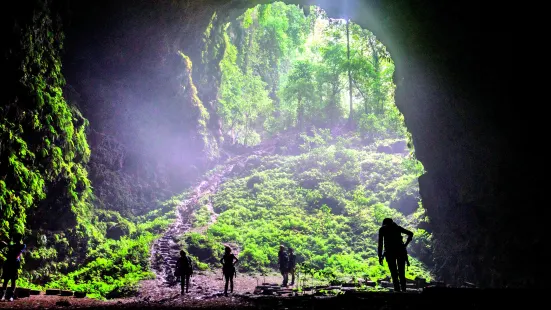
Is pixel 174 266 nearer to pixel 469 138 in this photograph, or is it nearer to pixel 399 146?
pixel 469 138

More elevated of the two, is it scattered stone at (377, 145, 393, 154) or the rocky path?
scattered stone at (377, 145, 393, 154)

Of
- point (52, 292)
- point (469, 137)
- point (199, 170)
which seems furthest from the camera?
point (199, 170)

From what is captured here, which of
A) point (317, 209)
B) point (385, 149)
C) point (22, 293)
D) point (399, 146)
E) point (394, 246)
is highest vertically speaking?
point (399, 146)

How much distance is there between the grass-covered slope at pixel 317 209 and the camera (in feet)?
63.8

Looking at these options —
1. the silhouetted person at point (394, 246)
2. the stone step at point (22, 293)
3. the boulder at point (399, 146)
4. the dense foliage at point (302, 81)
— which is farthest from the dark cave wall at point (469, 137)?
the boulder at point (399, 146)

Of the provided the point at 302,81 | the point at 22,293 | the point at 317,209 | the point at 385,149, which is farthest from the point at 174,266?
the point at 302,81

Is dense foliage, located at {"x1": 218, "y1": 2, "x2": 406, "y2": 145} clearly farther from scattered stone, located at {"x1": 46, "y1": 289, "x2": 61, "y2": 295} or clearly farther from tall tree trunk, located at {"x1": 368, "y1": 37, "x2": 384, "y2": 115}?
scattered stone, located at {"x1": 46, "y1": 289, "x2": 61, "y2": 295}

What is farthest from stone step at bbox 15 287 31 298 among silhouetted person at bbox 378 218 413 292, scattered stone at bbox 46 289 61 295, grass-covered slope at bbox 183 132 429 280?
grass-covered slope at bbox 183 132 429 280

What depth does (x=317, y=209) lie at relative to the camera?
89.7 ft

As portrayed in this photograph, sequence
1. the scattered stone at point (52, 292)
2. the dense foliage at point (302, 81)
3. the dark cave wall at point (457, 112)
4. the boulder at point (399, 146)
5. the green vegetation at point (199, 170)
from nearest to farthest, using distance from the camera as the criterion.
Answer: the dark cave wall at point (457, 112) < the scattered stone at point (52, 292) < the green vegetation at point (199, 170) < the boulder at point (399, 146) < the dense foliage at point (302, 81)

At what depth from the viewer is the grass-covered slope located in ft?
63.8

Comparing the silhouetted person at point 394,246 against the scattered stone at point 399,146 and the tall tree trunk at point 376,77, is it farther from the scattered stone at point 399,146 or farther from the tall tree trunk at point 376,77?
the tall tree trunk at point 376,77

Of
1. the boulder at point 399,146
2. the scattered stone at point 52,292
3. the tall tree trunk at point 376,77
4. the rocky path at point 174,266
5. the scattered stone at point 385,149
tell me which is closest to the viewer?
→ the scattered stone at point 52,292

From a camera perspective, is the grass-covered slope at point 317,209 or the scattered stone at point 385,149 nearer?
the grass-covered slope at point 317,209
